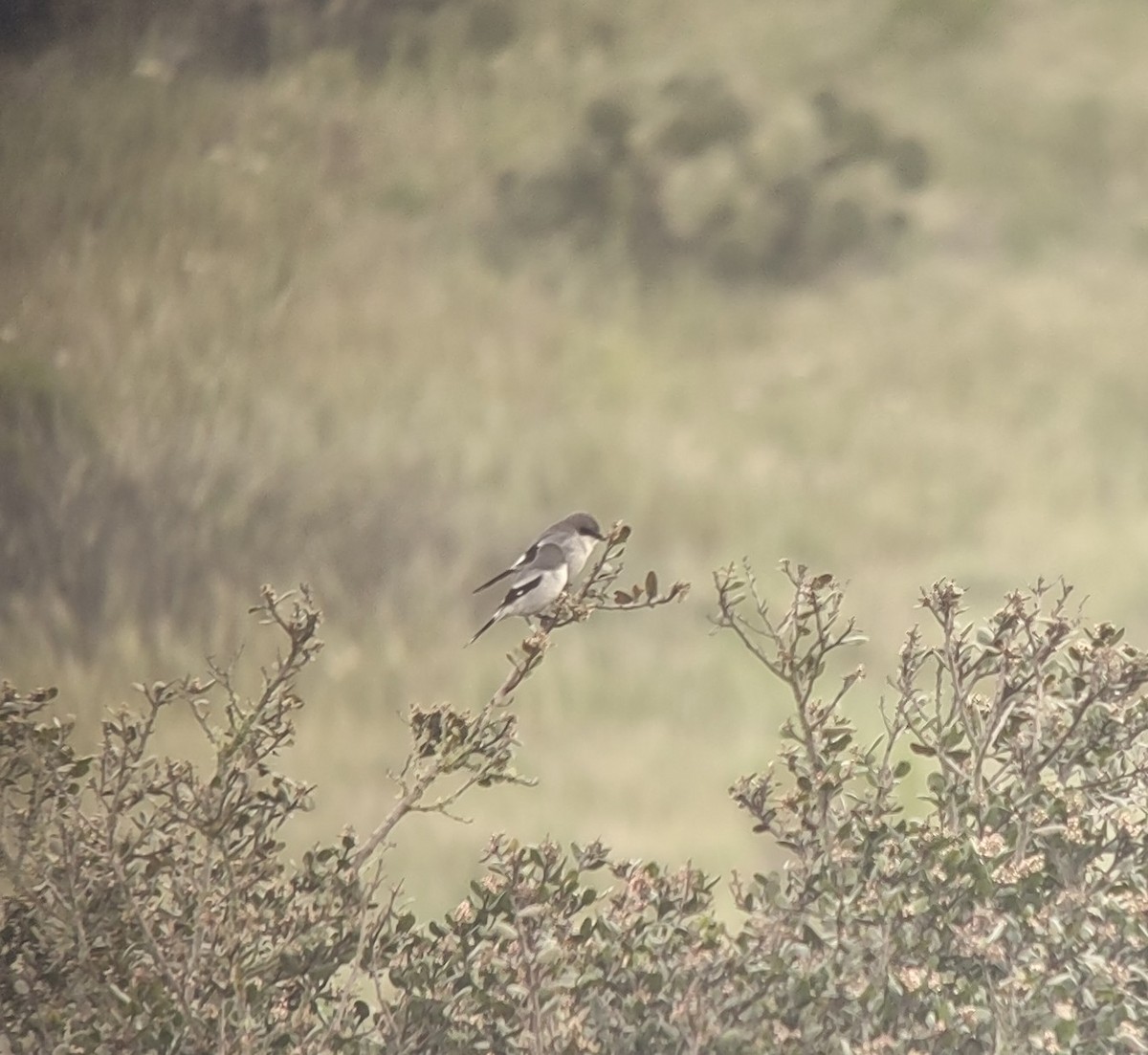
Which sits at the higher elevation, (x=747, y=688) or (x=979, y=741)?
(x=747, y=688)

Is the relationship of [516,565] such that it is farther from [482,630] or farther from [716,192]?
[716,192]

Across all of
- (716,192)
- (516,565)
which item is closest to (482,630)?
(516,565)

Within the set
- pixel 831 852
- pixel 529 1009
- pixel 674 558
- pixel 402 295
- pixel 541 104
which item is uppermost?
pixel 541 104

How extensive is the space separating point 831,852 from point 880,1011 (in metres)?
0.17

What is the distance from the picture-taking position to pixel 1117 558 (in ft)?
5.80

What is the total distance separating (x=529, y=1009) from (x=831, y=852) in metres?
0.37

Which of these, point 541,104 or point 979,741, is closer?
point 979,741

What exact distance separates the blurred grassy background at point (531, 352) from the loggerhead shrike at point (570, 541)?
0.03 m

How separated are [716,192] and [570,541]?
0.51m

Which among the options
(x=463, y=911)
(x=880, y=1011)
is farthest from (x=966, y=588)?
(x=463, y=911)

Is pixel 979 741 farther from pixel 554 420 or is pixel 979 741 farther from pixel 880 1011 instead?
pixel 554 420

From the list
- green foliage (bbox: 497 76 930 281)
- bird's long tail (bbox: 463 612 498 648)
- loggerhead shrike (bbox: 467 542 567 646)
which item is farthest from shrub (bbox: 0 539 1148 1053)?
green foliage (bbox: 497 76 930 281)

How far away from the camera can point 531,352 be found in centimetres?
180

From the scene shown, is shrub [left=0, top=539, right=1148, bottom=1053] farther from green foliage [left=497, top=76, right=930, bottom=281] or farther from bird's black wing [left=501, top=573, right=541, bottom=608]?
green foliage [left=497, top=76, right=930, bottom=281]
